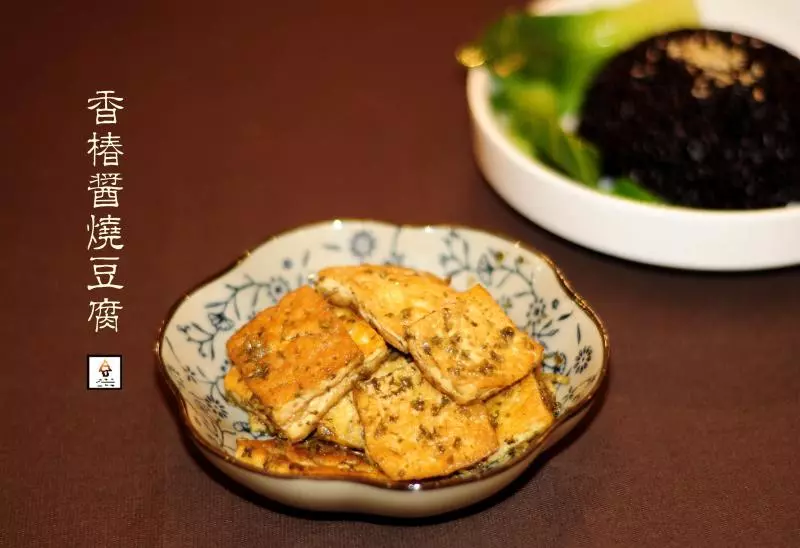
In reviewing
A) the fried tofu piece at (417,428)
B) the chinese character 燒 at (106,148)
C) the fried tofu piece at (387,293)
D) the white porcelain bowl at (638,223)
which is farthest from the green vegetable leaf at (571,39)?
the fried tofu piece at (417,428)

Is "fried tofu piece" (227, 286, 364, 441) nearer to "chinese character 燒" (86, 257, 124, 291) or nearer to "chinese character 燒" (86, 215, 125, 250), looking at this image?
"chinese character 燒" (86, 257, 124, 291)

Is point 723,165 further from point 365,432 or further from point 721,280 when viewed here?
point 365,432

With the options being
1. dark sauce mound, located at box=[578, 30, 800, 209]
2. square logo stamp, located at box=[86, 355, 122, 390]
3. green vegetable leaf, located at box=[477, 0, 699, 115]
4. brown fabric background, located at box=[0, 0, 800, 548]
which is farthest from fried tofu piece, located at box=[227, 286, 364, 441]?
green vegetable leaf, located at box=[477, 0, 699, 115]

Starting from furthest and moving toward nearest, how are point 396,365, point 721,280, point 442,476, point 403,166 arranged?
point 403,166 → point 721,280 → point 396,365 → point 442,476

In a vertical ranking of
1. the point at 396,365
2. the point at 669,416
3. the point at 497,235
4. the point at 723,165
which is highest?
the point at 723,165

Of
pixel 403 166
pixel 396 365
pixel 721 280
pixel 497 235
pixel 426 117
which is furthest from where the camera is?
pixel 426 117

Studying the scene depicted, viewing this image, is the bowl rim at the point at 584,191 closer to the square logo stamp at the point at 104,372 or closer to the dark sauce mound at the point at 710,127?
the dark sauce mound at the point at 710,127

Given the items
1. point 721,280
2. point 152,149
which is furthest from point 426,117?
point 721,280

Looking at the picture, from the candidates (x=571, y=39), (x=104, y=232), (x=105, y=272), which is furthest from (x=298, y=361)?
(x=571, y=39)
